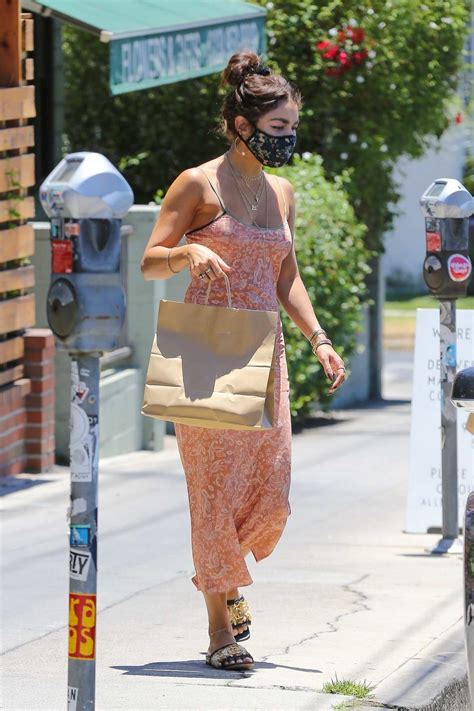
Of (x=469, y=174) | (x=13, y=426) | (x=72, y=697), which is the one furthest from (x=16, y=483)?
(x=469, y=174)

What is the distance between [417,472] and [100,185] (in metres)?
4.48

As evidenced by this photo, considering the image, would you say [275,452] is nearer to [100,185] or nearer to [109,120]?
[100,185]

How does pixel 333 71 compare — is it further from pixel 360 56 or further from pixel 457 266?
pixel 457 266

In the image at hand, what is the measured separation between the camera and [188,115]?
1324 cm

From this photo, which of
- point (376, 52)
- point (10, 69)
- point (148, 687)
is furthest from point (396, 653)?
point (376, 52)

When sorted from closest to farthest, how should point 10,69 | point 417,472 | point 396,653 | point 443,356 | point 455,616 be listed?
point 396,653, point 455,616, point 443,356, point 417,472, point 10,69

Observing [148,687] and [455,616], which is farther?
[455,616]

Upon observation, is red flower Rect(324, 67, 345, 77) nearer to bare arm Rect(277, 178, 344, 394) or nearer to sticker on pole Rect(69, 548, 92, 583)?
bare arm Rect(277, 178, 344, 394)

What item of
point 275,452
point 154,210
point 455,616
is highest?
A: point 154,210

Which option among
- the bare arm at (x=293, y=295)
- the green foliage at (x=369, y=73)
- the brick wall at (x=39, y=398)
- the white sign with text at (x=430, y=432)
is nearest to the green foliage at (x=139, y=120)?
the green foliage at (x=369, y=73)

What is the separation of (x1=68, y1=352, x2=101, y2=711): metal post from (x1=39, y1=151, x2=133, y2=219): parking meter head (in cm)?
34

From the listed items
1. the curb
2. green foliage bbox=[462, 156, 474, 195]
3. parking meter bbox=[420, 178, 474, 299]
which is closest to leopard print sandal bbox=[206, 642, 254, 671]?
the curb

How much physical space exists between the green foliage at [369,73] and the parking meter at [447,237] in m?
5.84

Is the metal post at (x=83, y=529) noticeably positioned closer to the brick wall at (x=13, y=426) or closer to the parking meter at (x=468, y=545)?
the parking meter at (x=468, y=545)
